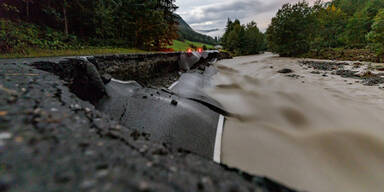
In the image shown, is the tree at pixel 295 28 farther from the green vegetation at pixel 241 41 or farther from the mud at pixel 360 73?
the mud at pixel 360 73

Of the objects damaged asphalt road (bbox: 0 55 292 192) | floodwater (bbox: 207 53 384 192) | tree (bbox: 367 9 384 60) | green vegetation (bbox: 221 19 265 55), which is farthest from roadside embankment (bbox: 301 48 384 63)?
green vegetation (bbox: 221 19 265 55)

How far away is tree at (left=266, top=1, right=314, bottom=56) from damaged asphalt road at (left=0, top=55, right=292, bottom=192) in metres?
25.3

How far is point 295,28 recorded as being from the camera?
20.5 meters

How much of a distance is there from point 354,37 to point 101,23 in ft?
134

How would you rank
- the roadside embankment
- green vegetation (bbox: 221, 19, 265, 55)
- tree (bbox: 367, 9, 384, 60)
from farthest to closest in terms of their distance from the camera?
green vegetation (bbox: 221, 19, 265, 55)
the roadside embankment
tree (bbox: 367, 9, 384, 60)

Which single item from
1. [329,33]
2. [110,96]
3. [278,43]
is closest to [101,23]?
[110,96]

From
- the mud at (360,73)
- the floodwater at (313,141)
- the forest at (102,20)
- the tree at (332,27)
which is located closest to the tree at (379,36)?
the mud at (360,73)

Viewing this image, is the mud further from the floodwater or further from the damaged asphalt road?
the damaged asphalt road

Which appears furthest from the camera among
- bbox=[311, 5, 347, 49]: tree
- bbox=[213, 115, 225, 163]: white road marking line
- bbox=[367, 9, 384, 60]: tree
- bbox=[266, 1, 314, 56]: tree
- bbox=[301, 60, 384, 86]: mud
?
bbox=[311, 5, 347, 49]: tree

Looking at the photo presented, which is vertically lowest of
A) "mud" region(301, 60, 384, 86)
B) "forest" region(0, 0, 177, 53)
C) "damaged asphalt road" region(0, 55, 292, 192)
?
"damaged asphalt road" region(0, 55, 292, 192)

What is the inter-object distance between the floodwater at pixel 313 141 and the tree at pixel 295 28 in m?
20.9

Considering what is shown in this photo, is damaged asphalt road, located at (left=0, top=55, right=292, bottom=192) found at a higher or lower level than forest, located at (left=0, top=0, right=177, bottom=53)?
lower

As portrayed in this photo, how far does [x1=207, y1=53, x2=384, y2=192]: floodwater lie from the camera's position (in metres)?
1.56

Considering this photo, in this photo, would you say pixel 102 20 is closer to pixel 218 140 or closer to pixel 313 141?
pixel 218 140
